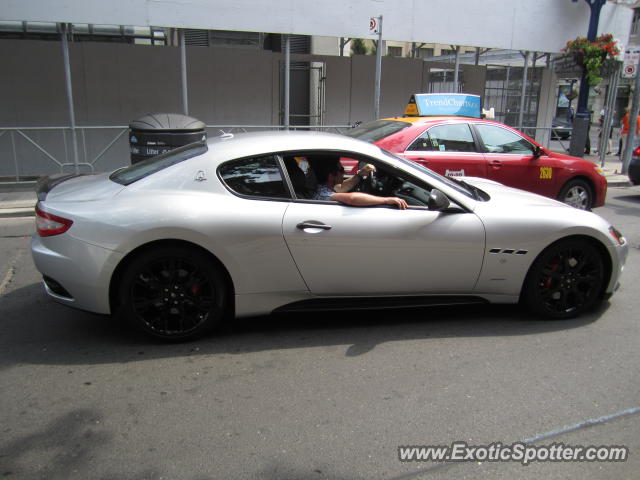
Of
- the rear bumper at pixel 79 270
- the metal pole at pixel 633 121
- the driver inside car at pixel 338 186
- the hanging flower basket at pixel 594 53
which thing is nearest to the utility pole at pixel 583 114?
the hanging flower basket at pixel 594 53

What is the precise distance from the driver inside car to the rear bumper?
159cm

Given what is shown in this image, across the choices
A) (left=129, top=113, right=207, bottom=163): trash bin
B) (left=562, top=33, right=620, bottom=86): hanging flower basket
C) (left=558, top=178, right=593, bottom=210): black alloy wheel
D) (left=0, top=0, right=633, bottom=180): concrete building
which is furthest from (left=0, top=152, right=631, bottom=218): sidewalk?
(left=558, top=178, right=593, bottom=210): black alloy wheel

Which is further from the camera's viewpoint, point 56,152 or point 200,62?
point 200,62

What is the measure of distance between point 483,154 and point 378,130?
4.94 feet

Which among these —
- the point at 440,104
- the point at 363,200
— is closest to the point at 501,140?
the point at 440,104

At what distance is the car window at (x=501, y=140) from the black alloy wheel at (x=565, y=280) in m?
Answer: 3.51

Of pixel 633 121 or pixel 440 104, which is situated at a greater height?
pixel 440 104

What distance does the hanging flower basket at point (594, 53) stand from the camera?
13328 millimetres

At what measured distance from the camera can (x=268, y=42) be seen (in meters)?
18.4

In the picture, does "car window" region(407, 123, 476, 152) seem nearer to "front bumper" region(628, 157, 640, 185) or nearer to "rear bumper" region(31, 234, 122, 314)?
"rear bumper" region(31, 234, 122, 314)

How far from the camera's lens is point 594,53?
13.4 meters

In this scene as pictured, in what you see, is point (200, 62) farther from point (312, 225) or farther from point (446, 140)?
point (312, 225)

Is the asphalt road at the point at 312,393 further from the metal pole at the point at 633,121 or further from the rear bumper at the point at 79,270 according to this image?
the metal pole at the point at 633,121

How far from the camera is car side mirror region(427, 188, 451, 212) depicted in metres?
4.09
